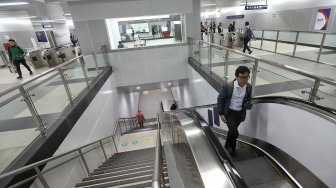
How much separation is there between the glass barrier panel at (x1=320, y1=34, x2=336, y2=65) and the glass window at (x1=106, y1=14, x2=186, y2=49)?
253 inches

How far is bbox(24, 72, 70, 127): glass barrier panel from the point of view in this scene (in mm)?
3621

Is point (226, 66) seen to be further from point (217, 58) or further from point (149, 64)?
point (149, 64)

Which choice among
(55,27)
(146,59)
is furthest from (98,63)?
(55,27)

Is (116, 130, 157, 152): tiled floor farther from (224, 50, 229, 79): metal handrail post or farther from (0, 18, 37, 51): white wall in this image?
(0, 18, 37, 51): white wall

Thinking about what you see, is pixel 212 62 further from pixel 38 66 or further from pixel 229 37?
pixel 38 66

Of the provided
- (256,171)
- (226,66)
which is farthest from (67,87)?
(256,171)

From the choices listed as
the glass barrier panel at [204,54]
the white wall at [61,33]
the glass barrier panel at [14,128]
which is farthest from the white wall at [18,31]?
the glass barrier panel at [204,54]

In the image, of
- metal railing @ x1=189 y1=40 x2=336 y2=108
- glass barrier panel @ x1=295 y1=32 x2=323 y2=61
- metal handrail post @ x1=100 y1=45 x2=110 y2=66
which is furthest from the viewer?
metal handrail post @ x1=100 y1=45 x2=110 y2=66

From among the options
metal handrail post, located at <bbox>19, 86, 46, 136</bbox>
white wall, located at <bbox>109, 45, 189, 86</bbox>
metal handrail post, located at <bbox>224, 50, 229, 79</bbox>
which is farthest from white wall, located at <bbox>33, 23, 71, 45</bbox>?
metal handrail post, located at <bbox>224, 50, 229, 79</bbox>

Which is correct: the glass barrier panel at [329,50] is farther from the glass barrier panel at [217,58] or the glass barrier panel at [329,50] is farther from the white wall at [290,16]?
the glass barrier panel at [217,58]

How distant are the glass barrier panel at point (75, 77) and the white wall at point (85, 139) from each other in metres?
0.66

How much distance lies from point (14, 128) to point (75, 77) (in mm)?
2420

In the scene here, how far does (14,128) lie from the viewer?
3311 mm

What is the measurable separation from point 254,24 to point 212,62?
15.1 meters
